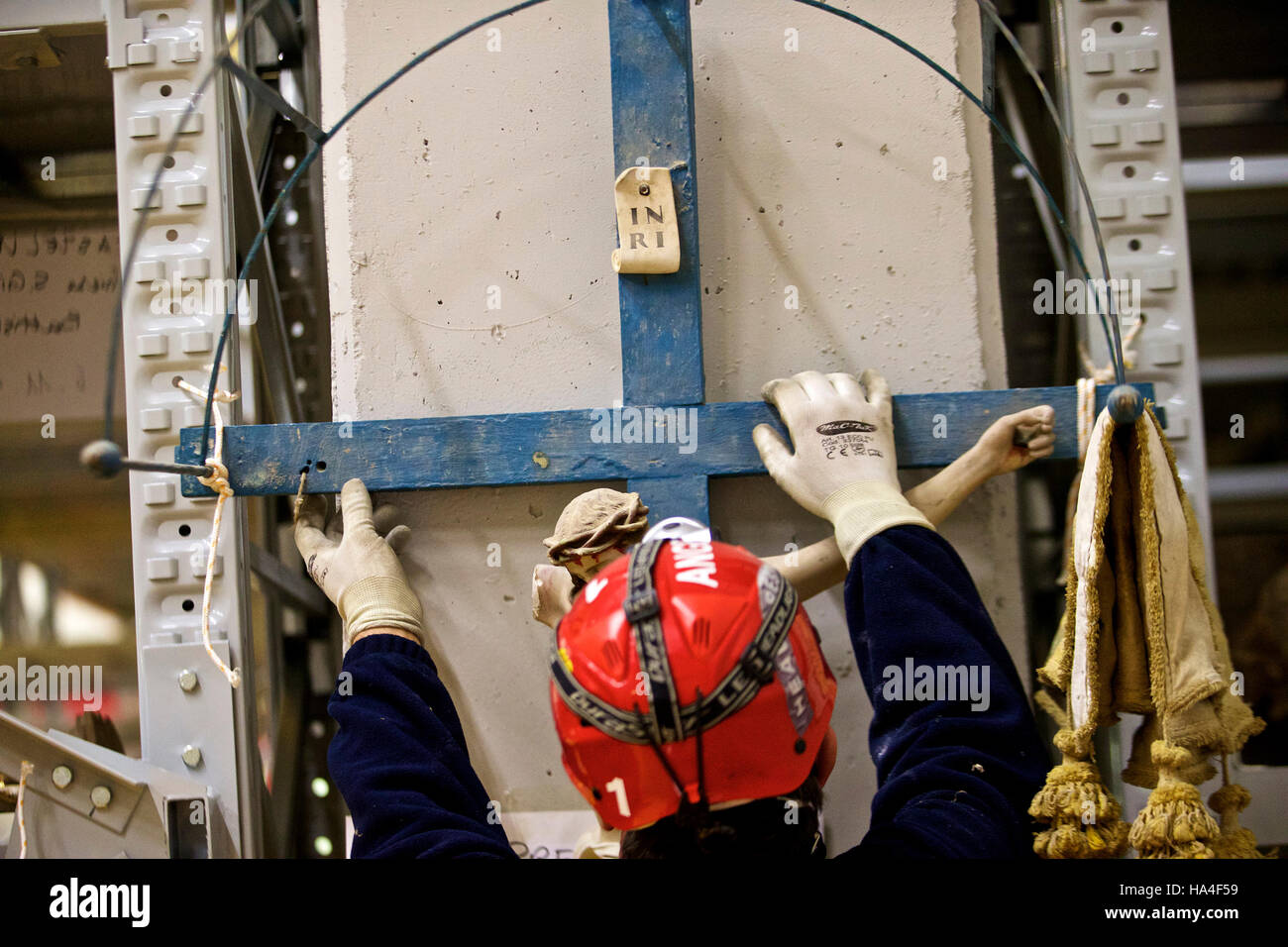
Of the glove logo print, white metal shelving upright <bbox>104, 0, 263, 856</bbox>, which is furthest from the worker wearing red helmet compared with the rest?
white metal shelving upright <bbox>104, 0, 263, 856</bbox>

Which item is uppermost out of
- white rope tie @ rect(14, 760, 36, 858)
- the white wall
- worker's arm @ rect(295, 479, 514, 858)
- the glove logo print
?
the white wall

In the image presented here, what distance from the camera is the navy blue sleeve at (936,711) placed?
1076 mm

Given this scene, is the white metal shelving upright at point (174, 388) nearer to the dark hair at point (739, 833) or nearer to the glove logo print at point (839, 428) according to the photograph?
the dark hair at point (739, 833)

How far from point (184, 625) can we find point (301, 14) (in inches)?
43.6

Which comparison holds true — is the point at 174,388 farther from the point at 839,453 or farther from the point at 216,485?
the point at 839,453

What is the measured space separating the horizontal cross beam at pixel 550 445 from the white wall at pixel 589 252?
0.09 metres

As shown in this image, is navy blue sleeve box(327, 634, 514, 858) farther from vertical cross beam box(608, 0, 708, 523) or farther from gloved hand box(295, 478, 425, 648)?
vertical cross beam box(608, 0, 708, 523)

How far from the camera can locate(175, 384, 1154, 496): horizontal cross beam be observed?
1418 mm

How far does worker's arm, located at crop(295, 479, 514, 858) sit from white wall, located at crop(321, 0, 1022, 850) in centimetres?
12

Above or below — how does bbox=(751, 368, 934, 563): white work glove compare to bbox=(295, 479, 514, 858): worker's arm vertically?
above

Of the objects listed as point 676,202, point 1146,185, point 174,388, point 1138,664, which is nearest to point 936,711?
point 1138,664

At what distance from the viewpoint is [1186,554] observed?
1.20 meters
